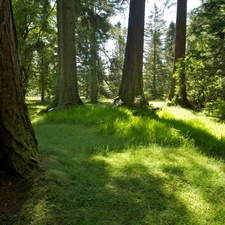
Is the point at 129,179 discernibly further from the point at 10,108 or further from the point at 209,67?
the point at 209,67

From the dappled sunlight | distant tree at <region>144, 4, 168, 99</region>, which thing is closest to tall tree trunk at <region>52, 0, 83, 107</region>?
the dappled sunlight

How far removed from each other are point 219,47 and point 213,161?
4.37 metres

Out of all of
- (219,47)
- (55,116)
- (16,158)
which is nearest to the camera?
(16,158)

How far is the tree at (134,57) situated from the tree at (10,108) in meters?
4.51

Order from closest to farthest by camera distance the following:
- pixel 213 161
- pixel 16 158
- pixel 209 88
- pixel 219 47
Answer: pixel 16 158 → pixel 213 161 → pixel 219 47 → pixel 209 88

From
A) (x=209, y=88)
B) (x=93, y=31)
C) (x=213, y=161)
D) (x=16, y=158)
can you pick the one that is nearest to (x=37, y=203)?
(x=16, y=158)

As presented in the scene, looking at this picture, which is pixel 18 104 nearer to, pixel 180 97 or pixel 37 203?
pixel 37 203

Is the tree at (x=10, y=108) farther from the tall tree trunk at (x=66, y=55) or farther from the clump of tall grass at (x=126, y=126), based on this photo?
the tall tree trunk at (x=66, y=55)

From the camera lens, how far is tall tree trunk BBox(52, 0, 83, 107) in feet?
20.8

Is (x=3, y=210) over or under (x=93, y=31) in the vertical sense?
under

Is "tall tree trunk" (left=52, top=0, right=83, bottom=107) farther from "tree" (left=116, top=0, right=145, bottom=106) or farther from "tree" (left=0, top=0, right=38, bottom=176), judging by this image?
"tree" (left=0, top=0, right=38, bottom=176)

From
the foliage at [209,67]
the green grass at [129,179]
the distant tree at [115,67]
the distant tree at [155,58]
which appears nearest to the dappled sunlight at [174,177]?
the green grass at [129,179]

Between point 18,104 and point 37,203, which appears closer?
point 37,203

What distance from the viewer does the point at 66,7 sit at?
6297 millimetres
